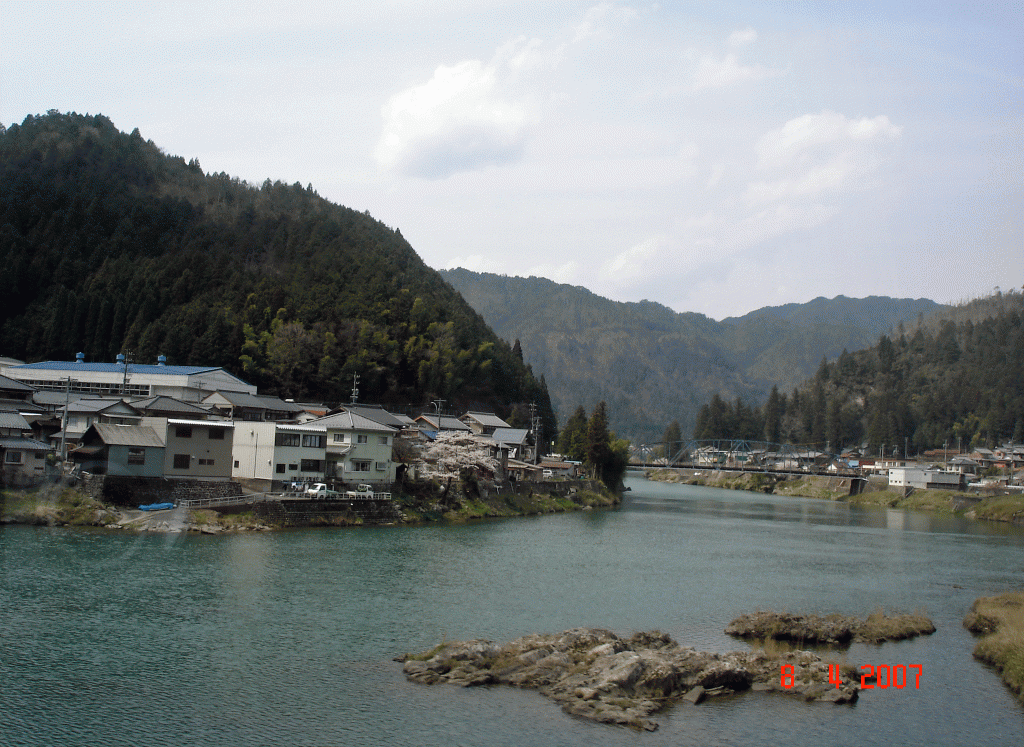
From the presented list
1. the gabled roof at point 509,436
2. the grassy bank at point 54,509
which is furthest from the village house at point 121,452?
the gabled roof at point 509,436

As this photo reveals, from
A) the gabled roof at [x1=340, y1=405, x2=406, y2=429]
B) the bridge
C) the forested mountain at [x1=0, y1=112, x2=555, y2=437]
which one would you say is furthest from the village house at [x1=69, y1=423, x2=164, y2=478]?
the bridge

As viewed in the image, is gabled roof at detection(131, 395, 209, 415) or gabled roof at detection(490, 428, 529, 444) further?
gabled roof at detection(490, 428, 529, 444)

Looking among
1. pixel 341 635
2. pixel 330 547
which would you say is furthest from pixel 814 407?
pixel 341 635

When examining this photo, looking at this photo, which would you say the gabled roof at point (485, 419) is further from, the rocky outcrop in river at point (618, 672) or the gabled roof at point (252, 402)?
the rocky outcrop in river at point (618, 672)

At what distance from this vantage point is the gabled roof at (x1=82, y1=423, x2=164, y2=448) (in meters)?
27.7

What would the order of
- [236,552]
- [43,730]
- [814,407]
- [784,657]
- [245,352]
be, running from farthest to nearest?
1. [814,407]
2. [245,352]
3. [236,552]
4. [784,657]
5. [43,730]

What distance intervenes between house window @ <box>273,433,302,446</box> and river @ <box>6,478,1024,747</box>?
4.47 meters

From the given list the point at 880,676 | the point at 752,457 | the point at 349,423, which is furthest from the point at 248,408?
the point at 752,457

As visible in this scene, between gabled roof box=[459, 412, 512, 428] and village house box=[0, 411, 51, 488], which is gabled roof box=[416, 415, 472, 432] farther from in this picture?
village house box=[0, 411, 51, 488]

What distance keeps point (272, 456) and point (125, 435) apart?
500cm

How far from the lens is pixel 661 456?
124 m

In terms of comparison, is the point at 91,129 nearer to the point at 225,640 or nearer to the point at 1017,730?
the point at 225,640

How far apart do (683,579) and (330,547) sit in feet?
33.7

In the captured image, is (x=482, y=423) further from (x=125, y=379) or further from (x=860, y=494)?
(x=860, y=494)
